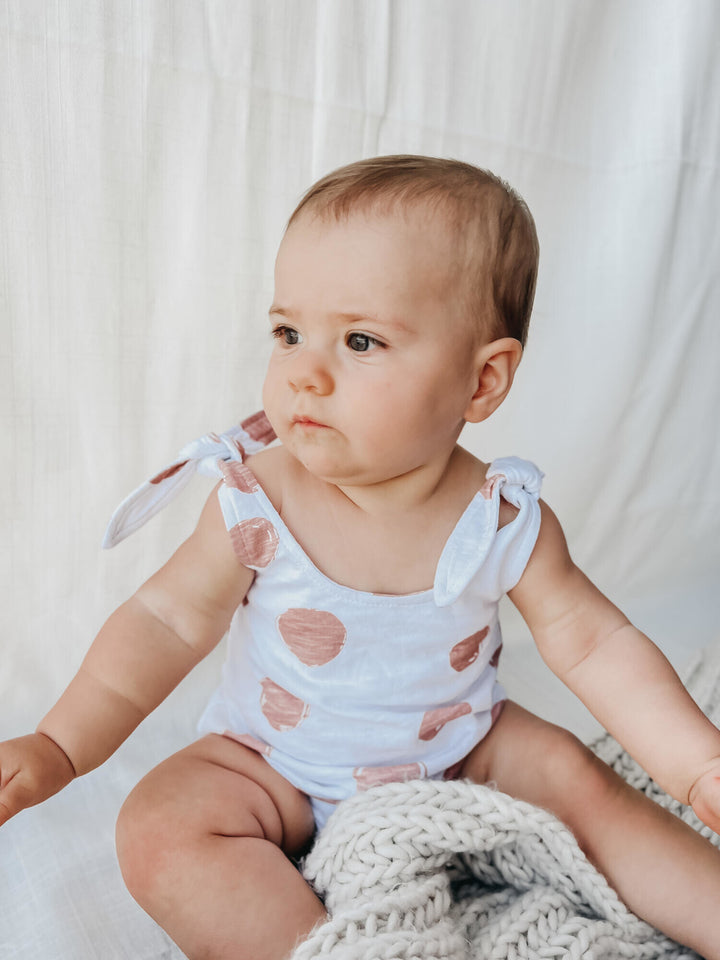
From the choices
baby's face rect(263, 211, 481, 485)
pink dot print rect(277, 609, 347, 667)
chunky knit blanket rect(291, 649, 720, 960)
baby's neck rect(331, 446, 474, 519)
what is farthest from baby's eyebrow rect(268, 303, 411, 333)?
chunky knit blanket rect(291, 649, 720, 960)

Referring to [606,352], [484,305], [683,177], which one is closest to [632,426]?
[606,352]

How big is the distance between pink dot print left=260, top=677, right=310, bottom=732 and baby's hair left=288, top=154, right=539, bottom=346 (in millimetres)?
370

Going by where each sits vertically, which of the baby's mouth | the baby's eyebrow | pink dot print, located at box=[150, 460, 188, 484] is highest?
the baby's eyebrow

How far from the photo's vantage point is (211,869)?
780 mm

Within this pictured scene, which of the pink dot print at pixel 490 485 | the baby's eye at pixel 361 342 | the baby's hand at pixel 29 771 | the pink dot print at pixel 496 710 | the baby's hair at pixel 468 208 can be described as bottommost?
the pink dot print at pixel 496 710

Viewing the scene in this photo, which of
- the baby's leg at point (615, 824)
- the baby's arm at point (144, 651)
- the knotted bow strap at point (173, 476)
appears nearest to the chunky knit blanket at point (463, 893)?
the baby's leg at point (615, 824)

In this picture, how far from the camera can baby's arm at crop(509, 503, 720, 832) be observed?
79 cm

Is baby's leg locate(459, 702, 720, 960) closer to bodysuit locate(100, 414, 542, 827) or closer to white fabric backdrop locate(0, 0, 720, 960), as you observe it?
bodysuit locate(100, 414, 542, 827)

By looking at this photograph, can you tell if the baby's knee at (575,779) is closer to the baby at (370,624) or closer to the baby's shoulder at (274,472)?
the baby at (370,624)

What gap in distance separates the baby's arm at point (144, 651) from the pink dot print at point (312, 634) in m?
0.05

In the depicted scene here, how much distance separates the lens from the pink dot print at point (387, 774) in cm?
89

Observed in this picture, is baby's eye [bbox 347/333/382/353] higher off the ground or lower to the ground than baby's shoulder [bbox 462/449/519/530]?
higher

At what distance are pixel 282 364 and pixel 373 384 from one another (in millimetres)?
77

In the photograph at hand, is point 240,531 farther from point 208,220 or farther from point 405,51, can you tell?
point 405,51
